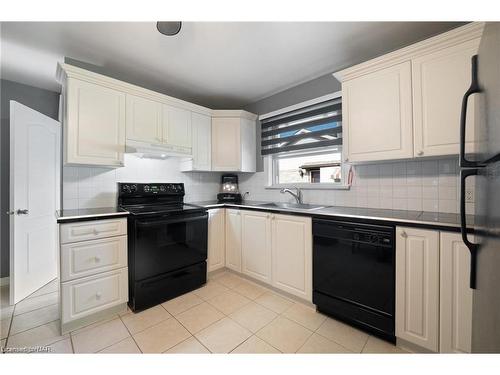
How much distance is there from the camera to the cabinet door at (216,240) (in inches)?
99.1

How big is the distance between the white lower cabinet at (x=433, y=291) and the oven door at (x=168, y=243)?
1.82 m

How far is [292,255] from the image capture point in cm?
200

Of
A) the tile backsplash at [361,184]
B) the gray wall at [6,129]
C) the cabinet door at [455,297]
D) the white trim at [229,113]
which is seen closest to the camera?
the cabinet door at [455,297]

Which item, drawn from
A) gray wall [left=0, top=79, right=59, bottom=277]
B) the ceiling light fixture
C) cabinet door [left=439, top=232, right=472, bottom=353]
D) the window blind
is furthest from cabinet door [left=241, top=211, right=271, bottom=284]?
gray wall [left=0, top=79, right=59, bottom=277]

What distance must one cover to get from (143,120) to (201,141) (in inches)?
29.7

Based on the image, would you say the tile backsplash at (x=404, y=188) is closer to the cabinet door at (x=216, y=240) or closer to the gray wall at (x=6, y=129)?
the cabinet door at (x=216, y=240)

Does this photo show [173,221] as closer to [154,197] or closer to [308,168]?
[154,197]

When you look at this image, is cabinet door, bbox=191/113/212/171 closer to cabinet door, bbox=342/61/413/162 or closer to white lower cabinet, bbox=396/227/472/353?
cabinet door, bbox=342/61/413/162

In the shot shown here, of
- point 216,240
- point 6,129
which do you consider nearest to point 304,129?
point 216,240

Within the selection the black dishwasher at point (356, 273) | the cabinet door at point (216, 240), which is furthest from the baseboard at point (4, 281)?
the black dishwasher at point (356, 273)

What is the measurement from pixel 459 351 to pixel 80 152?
317 centimetres

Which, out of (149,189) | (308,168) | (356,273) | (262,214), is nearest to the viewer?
(356,273)

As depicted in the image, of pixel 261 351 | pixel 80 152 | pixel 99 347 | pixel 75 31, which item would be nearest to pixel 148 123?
pixel 80 152
